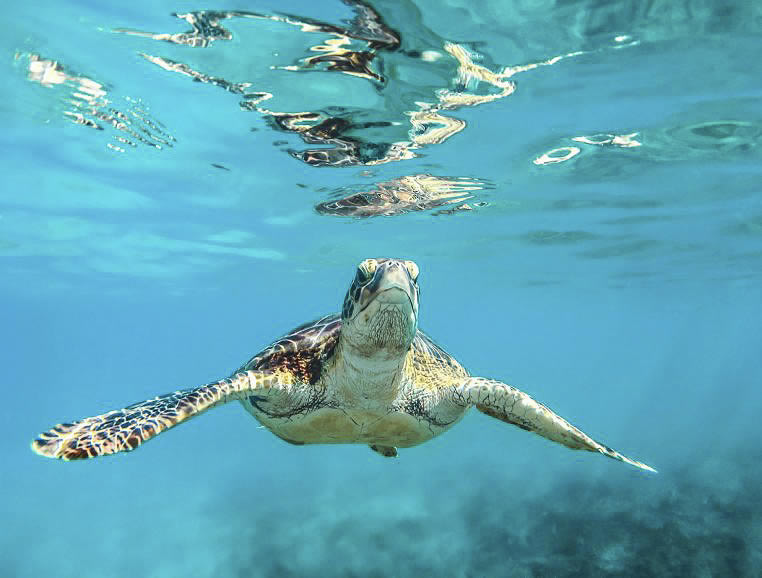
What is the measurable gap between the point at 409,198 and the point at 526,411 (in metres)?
10.6

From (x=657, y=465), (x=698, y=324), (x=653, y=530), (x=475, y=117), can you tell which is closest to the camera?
(x=475, y=117)

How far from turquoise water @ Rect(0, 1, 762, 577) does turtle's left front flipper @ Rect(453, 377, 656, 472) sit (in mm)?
4737

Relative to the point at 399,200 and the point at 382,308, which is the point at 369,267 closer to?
the point at 382,308

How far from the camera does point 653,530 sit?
36.6ft

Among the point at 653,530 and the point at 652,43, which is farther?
the point at 653,530

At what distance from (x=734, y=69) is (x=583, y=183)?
5483mm

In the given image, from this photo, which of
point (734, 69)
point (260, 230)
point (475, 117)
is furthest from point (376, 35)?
point (260, 230)

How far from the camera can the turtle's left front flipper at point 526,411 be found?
183 inches

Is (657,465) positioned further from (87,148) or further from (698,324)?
(698,324)

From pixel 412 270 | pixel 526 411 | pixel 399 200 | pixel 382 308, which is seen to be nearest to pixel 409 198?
pixel 399 200

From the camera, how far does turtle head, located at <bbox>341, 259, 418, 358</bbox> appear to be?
386 cm

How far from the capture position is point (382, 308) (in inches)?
156

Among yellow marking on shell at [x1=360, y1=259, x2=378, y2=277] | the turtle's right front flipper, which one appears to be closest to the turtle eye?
yellow marking on shell at [x1=360, y1=259, x2=378, y2=277]

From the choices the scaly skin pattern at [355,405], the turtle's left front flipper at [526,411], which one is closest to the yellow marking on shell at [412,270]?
the scaly skin pattern at [355,405]
